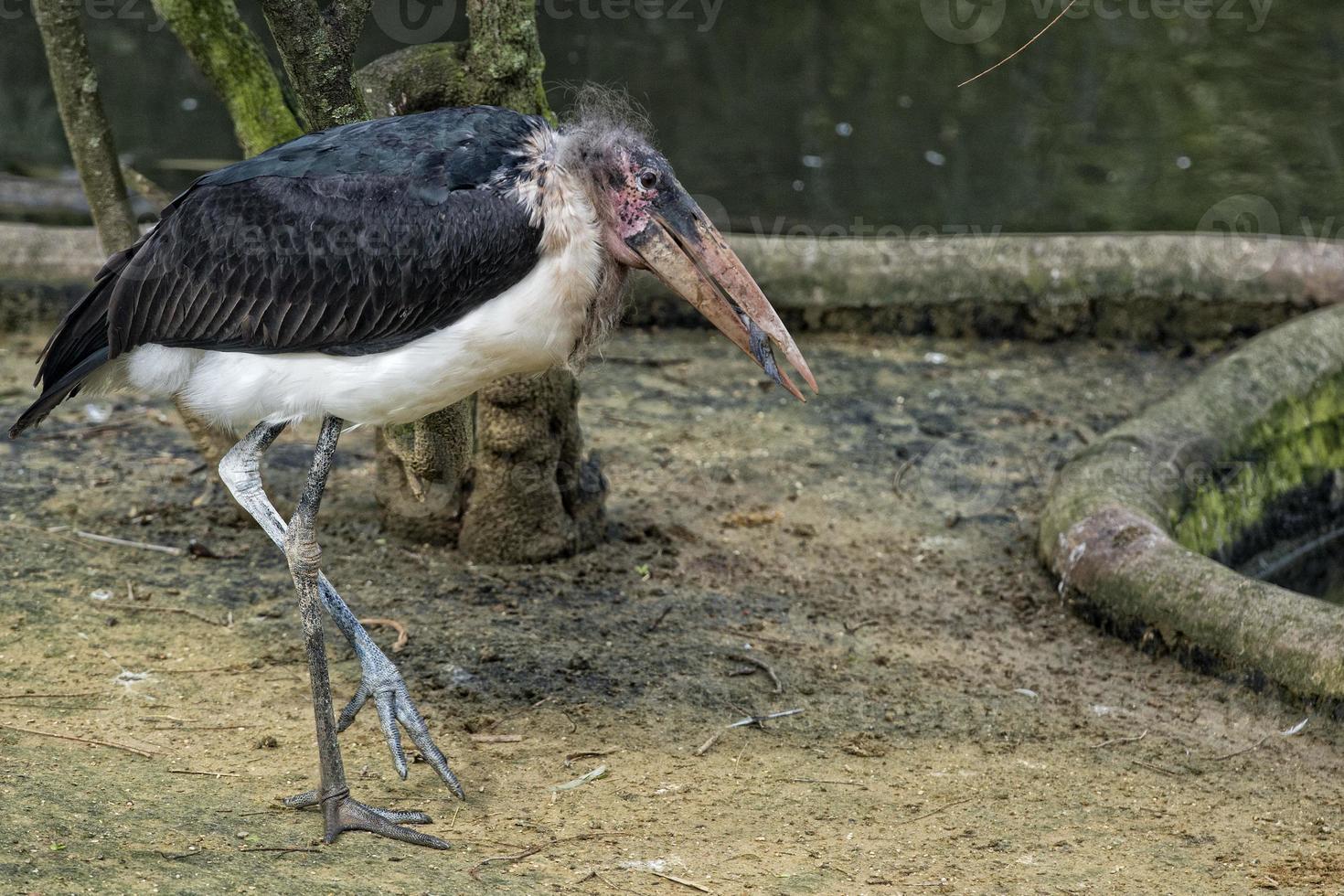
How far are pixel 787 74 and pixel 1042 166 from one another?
109 inches

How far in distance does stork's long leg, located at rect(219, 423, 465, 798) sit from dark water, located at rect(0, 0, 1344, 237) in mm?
5696

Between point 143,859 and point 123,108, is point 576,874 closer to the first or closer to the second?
point 143,859

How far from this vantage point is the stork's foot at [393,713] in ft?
12.7

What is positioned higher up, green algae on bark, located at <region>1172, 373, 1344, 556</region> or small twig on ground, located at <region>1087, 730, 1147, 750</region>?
green algae on bark, located at <region>1172, 373, 1344, 556</region>

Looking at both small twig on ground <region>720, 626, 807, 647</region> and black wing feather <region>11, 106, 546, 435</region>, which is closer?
black wing feather <region>11, 106, 546, 435</region>

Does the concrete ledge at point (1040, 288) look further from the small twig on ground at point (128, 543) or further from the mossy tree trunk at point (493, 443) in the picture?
the small twig on ground at point (128, 543)

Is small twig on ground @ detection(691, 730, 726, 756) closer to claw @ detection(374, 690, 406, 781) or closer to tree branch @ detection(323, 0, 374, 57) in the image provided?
claw @ detection(374, 690, 406, 781)

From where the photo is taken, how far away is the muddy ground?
357 centimetres

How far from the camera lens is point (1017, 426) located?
666cm

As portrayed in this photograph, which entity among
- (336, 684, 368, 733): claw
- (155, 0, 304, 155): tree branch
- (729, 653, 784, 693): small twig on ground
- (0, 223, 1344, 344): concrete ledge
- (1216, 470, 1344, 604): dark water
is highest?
(155, 0, 304, 155): tree branch

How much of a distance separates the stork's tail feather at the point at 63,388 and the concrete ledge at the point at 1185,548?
3.08 metres

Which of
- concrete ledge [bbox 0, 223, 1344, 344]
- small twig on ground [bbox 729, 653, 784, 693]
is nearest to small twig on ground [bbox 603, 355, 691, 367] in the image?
concrete ledge [bbox 0, 223, 1344, 344]

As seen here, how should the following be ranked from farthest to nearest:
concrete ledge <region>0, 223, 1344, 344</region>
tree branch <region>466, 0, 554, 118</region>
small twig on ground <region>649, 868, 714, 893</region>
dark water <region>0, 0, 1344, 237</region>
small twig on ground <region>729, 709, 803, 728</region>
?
1. dark water <region>0, 0, 1344, 237</region>
2. concrete ledge <region>0, 223, 1344, 344</region>
3. tree branch <region>466, 0, 554, 118</region>
4. small twig on ground <region>729, 709, 803, 728</region>
5. small twig on ground <region>649, 868, 714, 893</region>

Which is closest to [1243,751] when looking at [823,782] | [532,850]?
[823,782]
